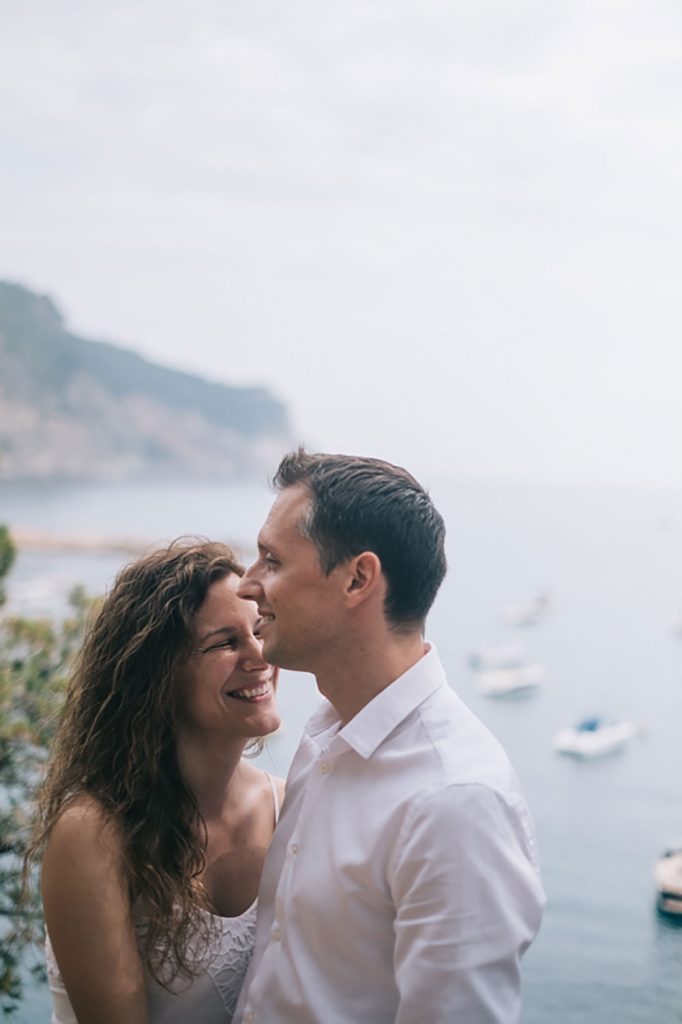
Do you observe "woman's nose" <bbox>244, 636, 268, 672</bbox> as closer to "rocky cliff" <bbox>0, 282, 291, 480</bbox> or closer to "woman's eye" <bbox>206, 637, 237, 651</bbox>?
"woman's eye" <bbox>206, 637, 237, 651</bbox>

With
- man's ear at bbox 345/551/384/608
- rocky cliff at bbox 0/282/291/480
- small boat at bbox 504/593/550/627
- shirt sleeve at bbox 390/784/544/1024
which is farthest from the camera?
rocky cliff at bbox 0/282/291/480

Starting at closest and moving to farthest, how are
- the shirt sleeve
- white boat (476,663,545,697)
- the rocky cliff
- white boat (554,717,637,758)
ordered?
1. the shirt sleeve
2. white boat (554,717,637,758)
3. white boat (476,663,545,697)
4. the rocky cliff

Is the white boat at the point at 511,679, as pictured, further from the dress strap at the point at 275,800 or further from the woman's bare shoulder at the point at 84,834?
the woman's bare shoulder at the point at 84,834

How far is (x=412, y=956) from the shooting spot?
106cm

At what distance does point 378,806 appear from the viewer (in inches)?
46.3

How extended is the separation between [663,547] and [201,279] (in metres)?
1.49

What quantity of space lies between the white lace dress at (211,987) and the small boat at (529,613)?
1.69m

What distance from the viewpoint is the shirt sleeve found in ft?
3.45

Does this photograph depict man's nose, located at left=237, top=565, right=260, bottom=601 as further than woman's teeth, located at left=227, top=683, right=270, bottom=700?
No

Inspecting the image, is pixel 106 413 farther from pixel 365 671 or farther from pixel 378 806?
pixel 378 806

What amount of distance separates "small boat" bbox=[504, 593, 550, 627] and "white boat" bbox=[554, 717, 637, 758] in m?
0.32

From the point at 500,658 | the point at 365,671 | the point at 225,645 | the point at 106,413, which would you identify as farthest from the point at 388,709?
the point at 106,413

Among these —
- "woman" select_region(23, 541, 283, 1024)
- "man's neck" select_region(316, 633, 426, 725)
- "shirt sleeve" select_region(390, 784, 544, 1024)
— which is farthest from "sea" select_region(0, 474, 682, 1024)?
"shirt sleeve" select_region(390, 784, 544, 1024)

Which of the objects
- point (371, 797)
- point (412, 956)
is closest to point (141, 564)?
point (371, 797)
